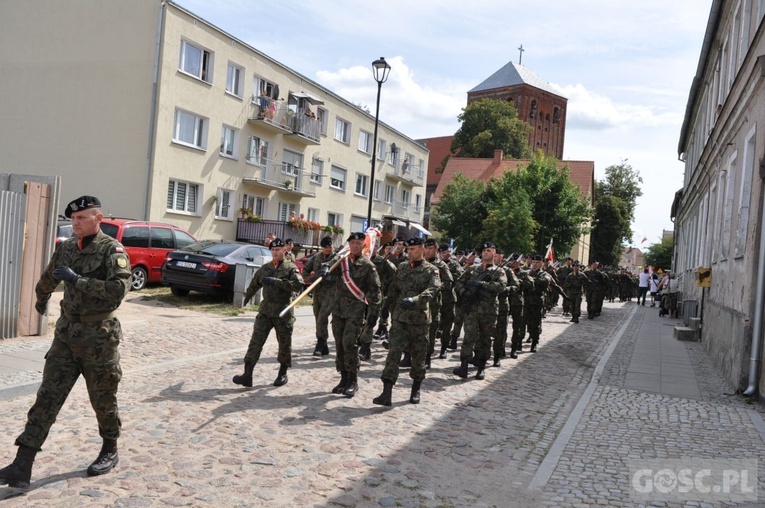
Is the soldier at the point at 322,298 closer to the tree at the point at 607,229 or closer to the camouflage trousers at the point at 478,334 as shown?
the camouflage trousers at the point at 478,334

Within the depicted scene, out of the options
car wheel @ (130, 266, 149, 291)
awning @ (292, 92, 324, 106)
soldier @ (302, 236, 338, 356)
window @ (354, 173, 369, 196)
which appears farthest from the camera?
window @ (354, 173, 369, 196)

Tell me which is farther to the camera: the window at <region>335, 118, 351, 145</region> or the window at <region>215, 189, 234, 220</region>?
the window at <region>335, 118, 351, 145</region>

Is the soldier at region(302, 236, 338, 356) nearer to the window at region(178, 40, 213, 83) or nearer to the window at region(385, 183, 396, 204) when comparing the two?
the window at region(178, 40, 213, 83)

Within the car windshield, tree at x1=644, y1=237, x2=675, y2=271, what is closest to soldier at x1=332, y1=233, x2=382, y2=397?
the car windshield

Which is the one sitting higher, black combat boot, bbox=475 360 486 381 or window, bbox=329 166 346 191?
window, bbox=329 166 346 191

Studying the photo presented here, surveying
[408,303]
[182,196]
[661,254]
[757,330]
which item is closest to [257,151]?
[182,196]

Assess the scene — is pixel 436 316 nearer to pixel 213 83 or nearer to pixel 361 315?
pixel 361 315

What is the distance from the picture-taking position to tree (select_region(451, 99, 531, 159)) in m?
64.0

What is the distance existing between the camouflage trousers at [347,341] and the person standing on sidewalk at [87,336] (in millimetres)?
3279

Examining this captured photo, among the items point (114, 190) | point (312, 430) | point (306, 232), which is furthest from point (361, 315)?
point (306, 232)

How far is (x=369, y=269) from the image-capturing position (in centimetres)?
866

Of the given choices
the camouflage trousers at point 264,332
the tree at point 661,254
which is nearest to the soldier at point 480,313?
the camouflage trousers at point 264,332

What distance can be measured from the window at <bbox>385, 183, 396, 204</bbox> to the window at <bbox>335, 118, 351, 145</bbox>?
291 inches

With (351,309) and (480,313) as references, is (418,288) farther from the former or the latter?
(480,313)
